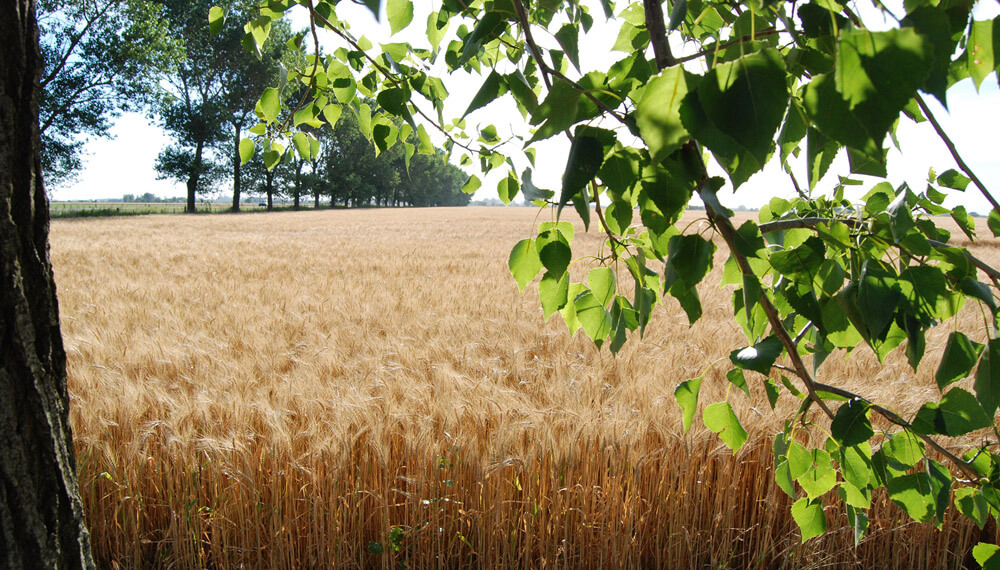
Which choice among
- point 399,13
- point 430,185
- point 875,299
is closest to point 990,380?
point 875,299

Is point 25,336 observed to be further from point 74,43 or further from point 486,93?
point 74,43

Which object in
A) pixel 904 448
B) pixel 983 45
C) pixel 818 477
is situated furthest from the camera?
pixel 818 477

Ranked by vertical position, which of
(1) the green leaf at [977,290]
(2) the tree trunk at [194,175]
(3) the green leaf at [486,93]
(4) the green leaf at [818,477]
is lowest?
(4) the green leaf at [818,477]

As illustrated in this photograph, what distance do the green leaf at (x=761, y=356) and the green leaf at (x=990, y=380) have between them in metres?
0.17

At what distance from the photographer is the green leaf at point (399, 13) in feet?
2.42

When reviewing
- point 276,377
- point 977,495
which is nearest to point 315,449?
point 276,377

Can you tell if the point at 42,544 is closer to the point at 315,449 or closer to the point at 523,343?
the point at 315,449

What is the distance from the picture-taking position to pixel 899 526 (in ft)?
5.32

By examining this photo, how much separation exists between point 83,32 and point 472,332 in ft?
83.9

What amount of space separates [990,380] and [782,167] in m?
0.29

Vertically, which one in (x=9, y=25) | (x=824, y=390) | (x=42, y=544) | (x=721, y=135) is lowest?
(x=42, y=544)

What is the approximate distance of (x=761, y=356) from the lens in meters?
0.59

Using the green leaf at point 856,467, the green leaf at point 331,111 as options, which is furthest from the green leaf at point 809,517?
the green leaf at point 331,111

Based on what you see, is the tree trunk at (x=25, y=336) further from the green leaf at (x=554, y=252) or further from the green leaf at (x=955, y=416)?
the green leaf at (x=955, y=416)
